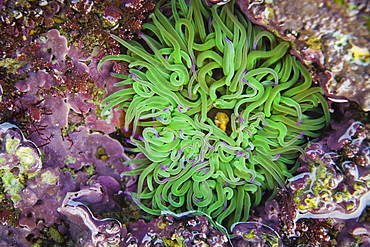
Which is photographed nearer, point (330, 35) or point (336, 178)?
point (330, 35)

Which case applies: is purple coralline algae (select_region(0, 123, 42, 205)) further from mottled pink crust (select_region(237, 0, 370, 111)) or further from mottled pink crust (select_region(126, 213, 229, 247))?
mottled pink crust (select_region(237, 0, 370, 111))

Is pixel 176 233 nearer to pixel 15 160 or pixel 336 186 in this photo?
pixel 336 186

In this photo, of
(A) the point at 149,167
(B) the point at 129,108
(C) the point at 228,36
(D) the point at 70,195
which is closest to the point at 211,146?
(A) the point at 149,167

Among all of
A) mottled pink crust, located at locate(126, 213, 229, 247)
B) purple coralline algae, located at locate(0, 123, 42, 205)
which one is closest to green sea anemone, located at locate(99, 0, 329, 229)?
mottled pink crust, located at locate(126, 213, 229, 247)

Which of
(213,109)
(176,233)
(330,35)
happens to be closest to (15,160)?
(176,233)

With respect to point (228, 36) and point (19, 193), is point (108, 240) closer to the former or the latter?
point (19, 193)

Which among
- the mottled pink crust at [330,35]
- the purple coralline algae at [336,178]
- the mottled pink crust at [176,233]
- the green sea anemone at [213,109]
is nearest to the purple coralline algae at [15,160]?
the green sea anemone at [213,109]
